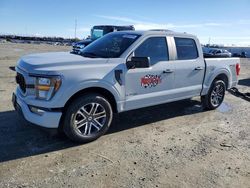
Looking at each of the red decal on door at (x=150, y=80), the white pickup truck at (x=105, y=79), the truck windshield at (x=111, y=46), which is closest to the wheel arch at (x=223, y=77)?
the white pickup truck at (x=105, y=79)

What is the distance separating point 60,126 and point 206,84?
3886 mm

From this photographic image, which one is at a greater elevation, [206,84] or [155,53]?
[155,53]

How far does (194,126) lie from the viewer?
6.15 metres

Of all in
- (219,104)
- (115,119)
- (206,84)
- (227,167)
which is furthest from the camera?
(219,104)

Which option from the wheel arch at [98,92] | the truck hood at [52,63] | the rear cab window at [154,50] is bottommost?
the wheel arch at [98,92]

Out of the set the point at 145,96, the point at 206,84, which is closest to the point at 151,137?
the point at 145,96

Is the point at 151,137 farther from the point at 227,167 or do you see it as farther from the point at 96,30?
the point at 96,30

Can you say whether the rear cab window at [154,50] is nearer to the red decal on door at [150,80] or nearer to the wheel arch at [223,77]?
the red decal on door at [150,80]

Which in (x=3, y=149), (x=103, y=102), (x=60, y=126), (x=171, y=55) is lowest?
(x=3, y=149)

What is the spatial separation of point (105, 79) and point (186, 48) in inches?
97.4

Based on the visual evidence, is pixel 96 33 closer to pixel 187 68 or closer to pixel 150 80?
pixel 187 68

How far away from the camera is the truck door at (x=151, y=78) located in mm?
5391

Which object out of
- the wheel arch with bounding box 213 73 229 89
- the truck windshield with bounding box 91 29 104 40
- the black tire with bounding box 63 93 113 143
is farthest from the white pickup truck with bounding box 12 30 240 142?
the truck windshield with bounding box 91 29 104 40

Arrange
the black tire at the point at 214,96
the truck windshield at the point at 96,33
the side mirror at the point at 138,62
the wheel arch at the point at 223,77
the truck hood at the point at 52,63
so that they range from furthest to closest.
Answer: the truck windshield at the point at 96,33 → the wheel arch at the point at 223,77 → the black tire at the point at 214,96 → the side mirror at the point at 138,62 → the truck hood at the point at 52,63
